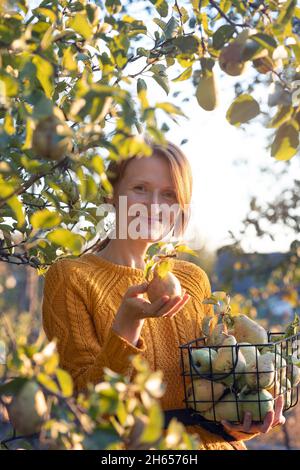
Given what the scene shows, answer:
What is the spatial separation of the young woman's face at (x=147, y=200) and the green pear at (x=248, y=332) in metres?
0.27

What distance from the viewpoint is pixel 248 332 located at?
143cm

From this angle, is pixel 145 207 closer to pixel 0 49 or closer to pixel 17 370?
pixel 0 49

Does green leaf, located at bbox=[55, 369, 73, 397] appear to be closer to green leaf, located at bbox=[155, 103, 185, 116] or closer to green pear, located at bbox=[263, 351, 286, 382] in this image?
green leaf, located at bbox=[155, 103, 185, 116]

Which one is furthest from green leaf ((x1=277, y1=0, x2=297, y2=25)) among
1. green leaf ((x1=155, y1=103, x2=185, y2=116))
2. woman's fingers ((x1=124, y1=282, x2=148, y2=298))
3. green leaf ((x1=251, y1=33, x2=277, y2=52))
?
woman's fingers ((x1=124, y1=282, x2=148, y2=298))

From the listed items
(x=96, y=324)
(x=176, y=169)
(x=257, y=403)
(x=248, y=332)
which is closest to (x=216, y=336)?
(x=248, y=332)

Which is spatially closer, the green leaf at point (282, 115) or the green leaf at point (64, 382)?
the green leaf at point (64, 382)

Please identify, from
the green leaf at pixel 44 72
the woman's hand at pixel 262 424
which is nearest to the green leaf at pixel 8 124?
the green leaf at pixel 44 72

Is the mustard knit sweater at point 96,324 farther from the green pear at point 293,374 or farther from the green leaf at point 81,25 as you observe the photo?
the green leaf at point 81,25

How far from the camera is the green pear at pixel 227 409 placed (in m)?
1.32

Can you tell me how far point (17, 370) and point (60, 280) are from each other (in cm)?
79

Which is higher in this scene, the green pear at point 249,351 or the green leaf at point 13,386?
the green leaf at point 13,386

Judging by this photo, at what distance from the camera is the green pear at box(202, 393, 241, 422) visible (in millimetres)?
1316

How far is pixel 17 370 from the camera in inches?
30.8
